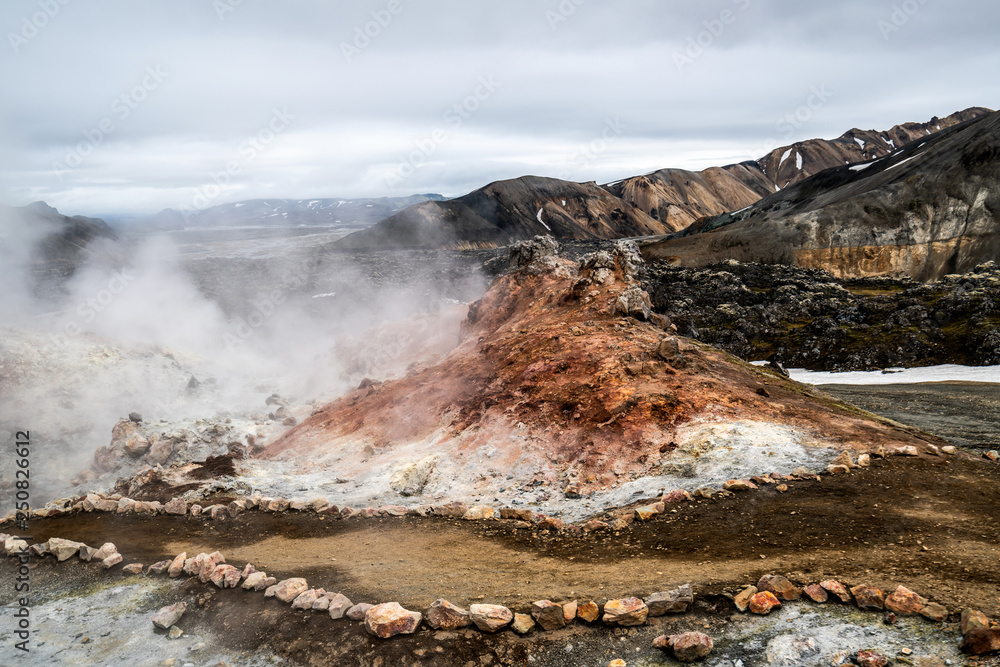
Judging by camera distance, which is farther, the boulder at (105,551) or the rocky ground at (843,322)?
the rocky ground at (843,322)

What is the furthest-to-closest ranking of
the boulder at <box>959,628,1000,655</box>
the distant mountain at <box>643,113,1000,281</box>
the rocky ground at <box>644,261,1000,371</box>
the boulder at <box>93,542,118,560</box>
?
the distant mountain at <box>643,113,1000,281</box> < the rocky ground at <box>644,261,1000,371</box> < the boulder at <box>93,542,118,560</box> < the boulder at <box>959,628,1000,655</box>

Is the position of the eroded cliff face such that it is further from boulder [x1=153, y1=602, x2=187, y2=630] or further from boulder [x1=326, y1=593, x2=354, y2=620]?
boulder [x1=153, y1=602, x2=187, y2=630]

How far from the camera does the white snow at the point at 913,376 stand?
3338 cm

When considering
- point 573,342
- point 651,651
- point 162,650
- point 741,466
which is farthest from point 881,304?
point 162,650

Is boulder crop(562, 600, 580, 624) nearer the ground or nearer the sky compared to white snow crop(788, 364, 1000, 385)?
nearer the sky

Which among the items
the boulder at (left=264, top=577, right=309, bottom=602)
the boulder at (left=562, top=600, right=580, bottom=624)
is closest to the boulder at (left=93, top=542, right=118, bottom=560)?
the boulder at (left=264, top=577, right=309, bottom=602)

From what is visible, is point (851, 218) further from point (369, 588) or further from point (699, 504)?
point (369, 588)

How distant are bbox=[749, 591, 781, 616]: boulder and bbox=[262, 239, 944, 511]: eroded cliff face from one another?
5349 mm

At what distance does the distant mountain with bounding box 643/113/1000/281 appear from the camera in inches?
3135

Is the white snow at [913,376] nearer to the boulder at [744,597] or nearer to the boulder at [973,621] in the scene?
the boulder at [744,597]

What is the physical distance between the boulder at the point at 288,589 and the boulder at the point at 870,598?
796 centimetres

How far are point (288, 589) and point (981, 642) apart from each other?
8954 mm

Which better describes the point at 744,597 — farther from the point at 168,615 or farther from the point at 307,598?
the point at 168,615

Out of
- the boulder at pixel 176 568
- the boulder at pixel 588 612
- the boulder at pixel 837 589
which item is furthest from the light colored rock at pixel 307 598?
the boulder at pixel 837 589
